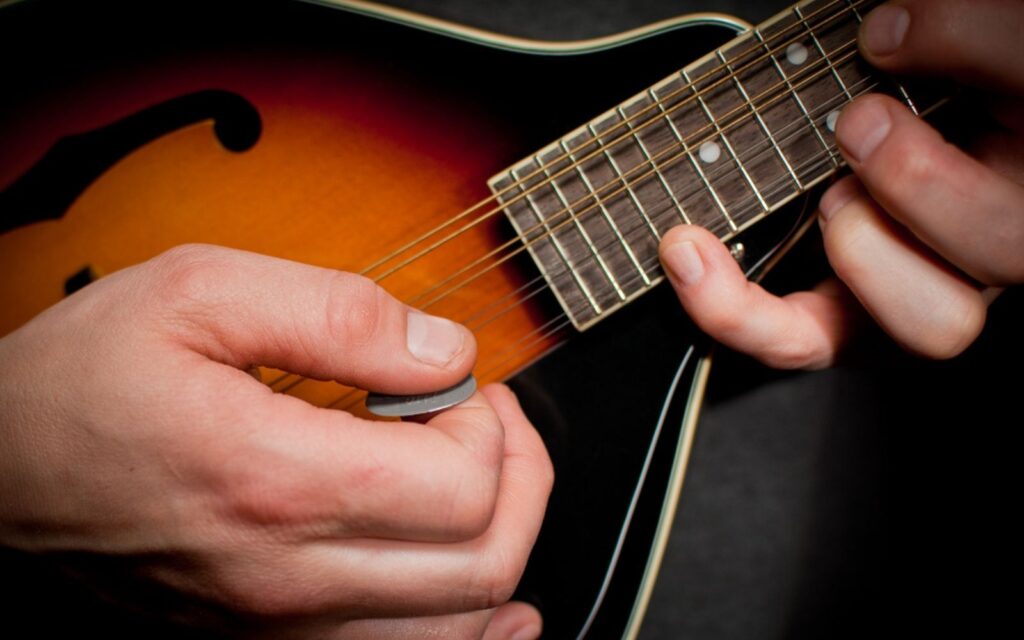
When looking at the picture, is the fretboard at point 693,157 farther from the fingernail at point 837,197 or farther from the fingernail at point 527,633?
the fingernail at point 527,633

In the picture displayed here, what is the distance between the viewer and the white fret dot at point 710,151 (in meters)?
0.71

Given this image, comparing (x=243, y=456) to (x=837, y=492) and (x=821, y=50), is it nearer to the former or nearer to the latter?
(x=821, y=50)

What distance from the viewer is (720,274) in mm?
716

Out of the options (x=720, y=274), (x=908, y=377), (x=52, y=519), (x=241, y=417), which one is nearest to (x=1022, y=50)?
(x=720, y=274)

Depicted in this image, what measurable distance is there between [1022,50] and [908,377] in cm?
96

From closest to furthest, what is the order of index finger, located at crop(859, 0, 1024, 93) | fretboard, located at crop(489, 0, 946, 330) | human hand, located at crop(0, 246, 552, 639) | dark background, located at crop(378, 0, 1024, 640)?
human hand, located at crop(0, 246, 552, 639), index finger, located at crop(859, 0, 1024, 93), fretboard, located at crop(489, 0, 946, 330), dark background, located at crop(378, 0, 1024, 640)

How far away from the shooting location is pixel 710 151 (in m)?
0.71

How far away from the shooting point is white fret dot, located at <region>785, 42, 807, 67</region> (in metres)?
0.70

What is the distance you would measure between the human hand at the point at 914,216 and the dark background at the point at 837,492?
20.1 inches

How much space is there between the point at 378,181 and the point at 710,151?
0.44 m

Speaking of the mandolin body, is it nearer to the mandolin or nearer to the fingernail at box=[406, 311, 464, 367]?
the mandolin

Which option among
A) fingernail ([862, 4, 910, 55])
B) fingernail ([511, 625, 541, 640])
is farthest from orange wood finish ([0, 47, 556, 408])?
Answer: fingernail ([862, 4, 910, 55])


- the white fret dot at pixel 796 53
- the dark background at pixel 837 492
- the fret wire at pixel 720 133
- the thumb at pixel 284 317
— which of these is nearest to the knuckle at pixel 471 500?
the thumb at pixel 284 317

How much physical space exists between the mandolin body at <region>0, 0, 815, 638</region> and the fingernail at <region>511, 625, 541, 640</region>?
0.04 metres
